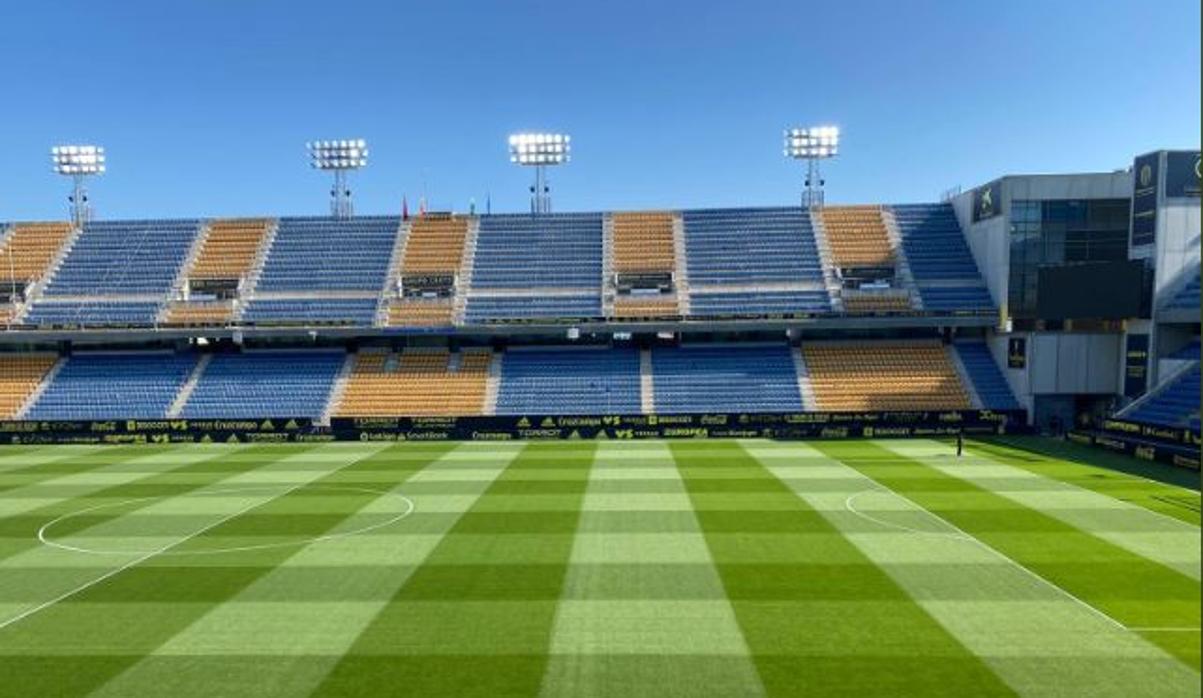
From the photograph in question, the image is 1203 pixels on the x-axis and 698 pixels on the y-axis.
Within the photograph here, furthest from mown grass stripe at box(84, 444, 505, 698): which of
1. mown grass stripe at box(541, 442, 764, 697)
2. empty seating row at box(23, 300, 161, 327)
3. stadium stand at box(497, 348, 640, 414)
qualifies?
empty seating row at box(23, 300, 161, 327)

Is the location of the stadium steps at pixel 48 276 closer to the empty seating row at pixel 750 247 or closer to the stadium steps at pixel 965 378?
the empty seating row at pixel 750 247

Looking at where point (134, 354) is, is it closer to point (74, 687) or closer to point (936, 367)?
point (74, 687)

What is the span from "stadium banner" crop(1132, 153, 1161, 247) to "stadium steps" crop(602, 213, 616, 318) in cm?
2795

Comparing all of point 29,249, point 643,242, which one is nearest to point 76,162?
point 29,249

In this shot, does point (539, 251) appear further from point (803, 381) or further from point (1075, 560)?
point (1075, 560)

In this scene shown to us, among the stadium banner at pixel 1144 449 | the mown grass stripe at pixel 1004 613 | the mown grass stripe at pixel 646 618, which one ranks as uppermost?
the stadium banner at pixel 1144 449

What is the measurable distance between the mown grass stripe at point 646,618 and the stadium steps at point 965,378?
80.9 feet

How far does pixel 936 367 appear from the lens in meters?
42.9

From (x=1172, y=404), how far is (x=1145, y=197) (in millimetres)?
10969

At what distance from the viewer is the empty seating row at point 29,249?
5072cm

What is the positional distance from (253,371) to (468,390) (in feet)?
43.6

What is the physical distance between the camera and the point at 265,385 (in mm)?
43469

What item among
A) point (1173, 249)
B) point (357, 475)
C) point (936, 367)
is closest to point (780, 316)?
point (936, 367)

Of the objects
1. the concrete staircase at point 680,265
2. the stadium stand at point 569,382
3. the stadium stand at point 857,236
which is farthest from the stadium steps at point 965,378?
the stadium stand at point 569,382
